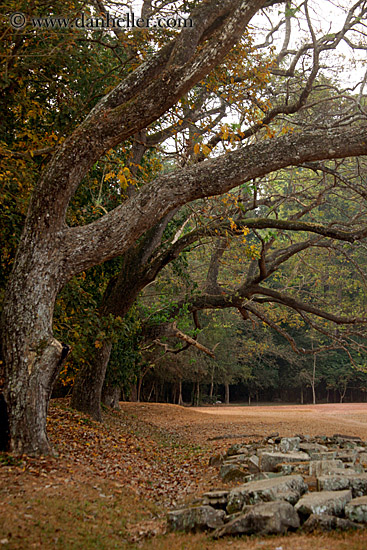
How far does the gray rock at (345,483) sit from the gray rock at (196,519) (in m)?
1.05

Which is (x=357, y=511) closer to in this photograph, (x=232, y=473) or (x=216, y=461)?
(x=232, y=473)

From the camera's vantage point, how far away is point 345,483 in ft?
15.2

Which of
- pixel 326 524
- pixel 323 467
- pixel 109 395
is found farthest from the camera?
pixel 109 395

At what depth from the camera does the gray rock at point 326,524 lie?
3.80 meters

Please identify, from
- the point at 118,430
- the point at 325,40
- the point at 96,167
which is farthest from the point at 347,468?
the point at 325,40

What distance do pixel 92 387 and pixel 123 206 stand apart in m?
5.22

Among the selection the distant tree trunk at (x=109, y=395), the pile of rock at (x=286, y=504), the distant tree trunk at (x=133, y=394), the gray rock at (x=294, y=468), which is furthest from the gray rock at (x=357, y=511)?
the distant tree trunk at (x=133, y=394)

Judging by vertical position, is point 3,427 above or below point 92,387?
below

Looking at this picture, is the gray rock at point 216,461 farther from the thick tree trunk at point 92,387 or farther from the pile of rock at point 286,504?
the thick tree trunk at point 92,387

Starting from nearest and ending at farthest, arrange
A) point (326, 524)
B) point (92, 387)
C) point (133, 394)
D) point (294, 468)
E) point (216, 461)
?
point (326, 524) → point (294, 468) → point (216, 461) → point (92, 387) → point (133, 394)

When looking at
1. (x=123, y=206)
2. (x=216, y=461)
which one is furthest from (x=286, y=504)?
(x=123, y=206)

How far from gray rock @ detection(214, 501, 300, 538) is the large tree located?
9.01 ft

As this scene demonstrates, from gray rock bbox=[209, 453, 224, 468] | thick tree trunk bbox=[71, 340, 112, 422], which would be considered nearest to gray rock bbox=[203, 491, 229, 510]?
gray rock bbox=[209, 453, 224, 468]

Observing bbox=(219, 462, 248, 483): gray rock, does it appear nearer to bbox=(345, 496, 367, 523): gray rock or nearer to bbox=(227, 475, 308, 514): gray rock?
bbox=(227, 475, 308, 514): gray rock
